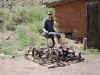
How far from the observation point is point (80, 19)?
454 inches

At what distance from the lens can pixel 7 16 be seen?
17.3m

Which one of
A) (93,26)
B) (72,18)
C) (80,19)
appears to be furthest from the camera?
(72,18)

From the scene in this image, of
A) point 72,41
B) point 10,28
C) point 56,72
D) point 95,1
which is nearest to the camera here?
point 56,72

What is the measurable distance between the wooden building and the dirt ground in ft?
8.24

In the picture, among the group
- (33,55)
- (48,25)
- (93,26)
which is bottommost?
(33,55)

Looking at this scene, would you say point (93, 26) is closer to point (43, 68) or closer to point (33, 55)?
point (33, 55)

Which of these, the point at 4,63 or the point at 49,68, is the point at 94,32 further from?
the point at 4,63

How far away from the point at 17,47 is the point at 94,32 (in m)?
4.00

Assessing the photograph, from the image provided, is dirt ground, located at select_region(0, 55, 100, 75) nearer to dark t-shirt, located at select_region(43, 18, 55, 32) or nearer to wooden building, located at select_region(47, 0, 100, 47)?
dark t-shirt, located at select_region(43, 18, 55, 32)

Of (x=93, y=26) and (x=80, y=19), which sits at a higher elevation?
(x=80, y=19)

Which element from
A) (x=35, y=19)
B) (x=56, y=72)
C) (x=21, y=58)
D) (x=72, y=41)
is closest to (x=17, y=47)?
(x=21, y=58)

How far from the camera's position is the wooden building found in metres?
9.88

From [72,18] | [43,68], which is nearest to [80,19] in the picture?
[72,18]

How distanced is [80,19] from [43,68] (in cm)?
565
